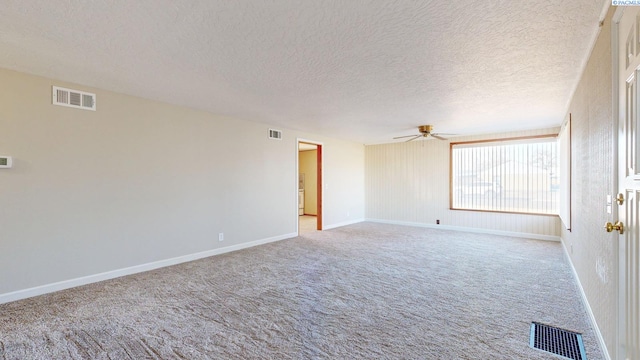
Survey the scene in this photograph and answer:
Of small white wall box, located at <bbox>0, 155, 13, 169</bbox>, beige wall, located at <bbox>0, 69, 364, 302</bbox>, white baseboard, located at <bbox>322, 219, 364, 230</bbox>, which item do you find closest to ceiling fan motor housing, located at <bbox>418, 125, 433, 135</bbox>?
beige wall, located at <bbox>0, 69, 364, 302</bbox>

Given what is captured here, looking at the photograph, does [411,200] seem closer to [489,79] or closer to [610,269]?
[489,79]

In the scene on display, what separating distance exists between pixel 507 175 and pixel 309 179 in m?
5.65

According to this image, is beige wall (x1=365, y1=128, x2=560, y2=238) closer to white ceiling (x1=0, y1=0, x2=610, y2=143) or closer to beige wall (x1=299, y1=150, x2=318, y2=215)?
beige wall (x1=299, y1=150, x2=318, y2=215)

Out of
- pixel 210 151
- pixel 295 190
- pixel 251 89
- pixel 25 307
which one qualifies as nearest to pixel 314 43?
pixel 251 89

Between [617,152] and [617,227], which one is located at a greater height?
[617,152]

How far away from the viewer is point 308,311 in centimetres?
269

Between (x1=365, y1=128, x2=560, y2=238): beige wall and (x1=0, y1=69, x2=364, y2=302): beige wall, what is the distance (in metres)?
3.72

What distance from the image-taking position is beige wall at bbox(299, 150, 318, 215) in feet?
31.4

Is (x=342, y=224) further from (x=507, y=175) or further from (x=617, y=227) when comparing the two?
(x=617, y=227)

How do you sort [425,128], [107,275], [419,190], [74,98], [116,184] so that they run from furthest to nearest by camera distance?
[419,190]
[425,128]
[116,184]
[107,275]
[74,98]

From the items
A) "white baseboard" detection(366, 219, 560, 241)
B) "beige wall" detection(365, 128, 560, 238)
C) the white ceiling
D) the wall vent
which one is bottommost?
"white baseboard" detection(366, 219, 560, 241)

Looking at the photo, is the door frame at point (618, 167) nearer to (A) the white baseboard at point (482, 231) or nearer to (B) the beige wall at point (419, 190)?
(A) the white baseboard at point (482, 231)

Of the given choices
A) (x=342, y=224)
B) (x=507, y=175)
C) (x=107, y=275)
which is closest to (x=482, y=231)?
(x=507, y=175)

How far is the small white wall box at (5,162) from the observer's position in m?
2.88
